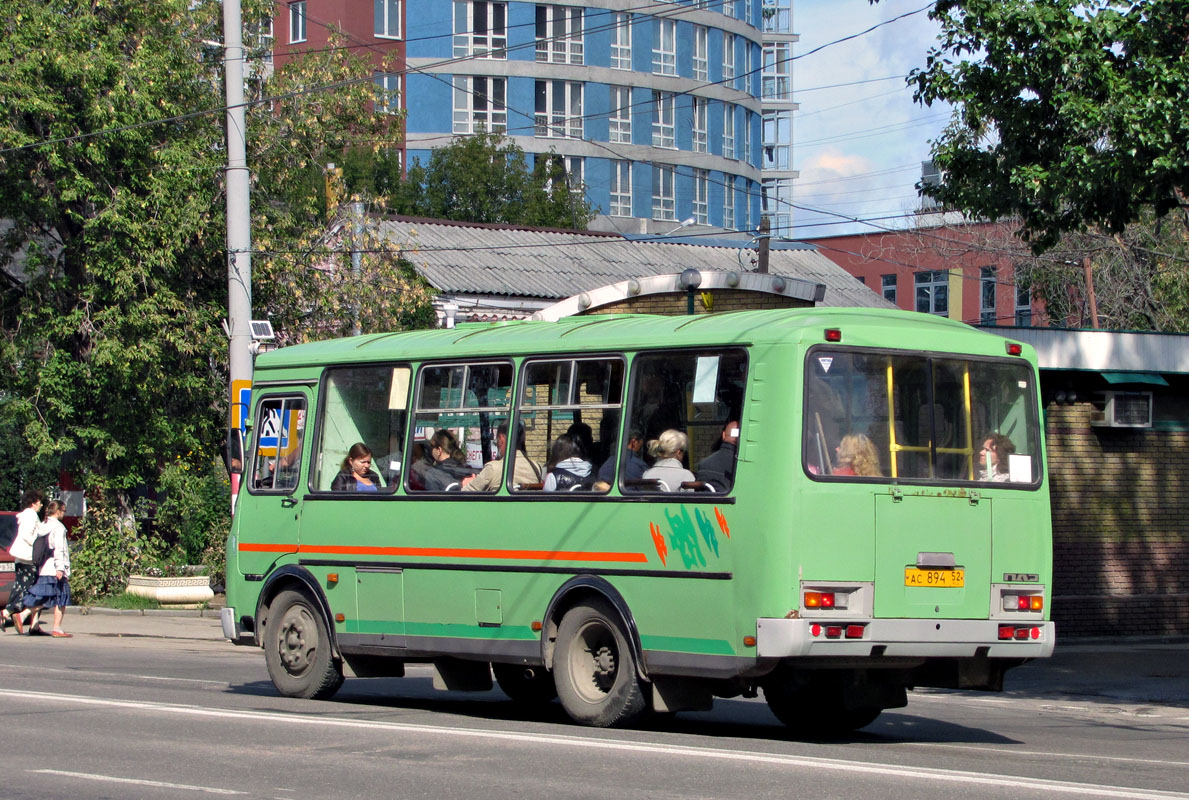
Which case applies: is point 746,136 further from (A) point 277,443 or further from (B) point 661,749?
(B) point 661,749

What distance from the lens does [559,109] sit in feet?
219

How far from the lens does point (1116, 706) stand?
48.7 ft

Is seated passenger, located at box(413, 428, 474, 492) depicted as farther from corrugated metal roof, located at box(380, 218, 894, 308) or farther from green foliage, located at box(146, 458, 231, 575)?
corrugated metal roof, located at box(380, 218, 894, 308)

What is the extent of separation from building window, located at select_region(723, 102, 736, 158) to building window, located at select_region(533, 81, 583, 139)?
7.71m

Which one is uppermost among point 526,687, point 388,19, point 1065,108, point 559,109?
point 388,19

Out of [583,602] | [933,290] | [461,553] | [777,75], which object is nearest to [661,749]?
[583,602]

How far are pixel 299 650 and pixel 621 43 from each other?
187 ft

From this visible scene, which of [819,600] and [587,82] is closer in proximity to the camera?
[819,600]

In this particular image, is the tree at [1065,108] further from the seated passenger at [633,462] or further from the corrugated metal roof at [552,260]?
the corrugated metal roof at [552,260]

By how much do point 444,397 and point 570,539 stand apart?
1.85 m

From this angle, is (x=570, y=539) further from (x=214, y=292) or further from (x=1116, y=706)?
(x=214, y=292)

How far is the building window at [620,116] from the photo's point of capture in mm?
67562

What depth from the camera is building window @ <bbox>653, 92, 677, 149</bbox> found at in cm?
6856

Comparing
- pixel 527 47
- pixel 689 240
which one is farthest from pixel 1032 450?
pixel 527 47
